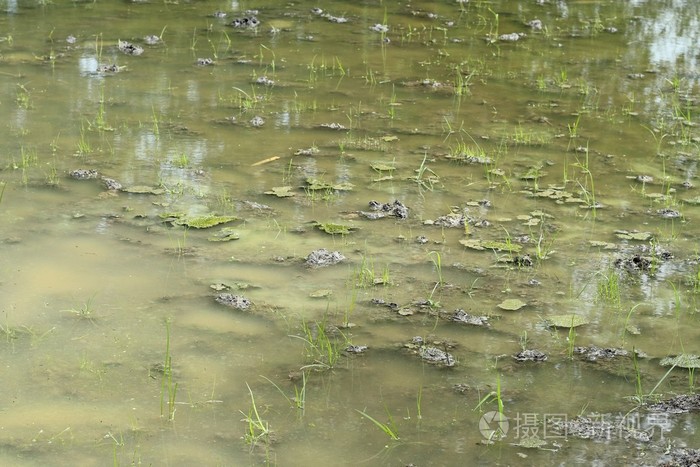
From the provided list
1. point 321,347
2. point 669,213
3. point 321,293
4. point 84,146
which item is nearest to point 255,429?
point 321,347

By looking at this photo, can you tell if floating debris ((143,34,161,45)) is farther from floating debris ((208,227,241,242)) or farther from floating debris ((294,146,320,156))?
floating debris ((208,227,241,242))

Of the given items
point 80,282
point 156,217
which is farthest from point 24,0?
point 80,282

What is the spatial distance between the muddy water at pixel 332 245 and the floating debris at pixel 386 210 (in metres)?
0.04

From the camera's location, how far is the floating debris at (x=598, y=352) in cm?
393

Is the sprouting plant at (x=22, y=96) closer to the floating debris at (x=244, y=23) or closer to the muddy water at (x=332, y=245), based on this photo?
the muddy water at (x=332, y=245)

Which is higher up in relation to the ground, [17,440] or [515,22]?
[515,22]

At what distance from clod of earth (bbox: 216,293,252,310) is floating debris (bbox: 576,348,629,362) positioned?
1391 millimetres

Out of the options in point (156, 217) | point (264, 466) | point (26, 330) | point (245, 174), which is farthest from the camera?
point (245, 174)

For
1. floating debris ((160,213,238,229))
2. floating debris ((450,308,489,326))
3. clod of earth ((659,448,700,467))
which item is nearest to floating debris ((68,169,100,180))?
floating debris ((160,213,238,229))

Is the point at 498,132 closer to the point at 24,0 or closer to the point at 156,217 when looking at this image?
the point at 156,217

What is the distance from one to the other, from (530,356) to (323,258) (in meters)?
1.21

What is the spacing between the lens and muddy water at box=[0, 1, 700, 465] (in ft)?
11.3

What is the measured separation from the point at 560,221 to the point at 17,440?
313 centimetres

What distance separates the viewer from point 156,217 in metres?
5.10
